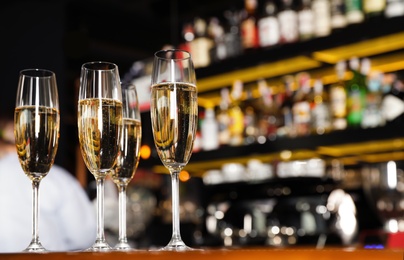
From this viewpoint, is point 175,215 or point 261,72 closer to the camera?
point 175,215

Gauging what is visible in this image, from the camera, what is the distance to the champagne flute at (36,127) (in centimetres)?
105

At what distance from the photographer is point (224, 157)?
3.75 meters

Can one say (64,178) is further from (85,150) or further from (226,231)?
(85,150)

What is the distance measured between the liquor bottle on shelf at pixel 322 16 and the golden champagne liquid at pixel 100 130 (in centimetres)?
250

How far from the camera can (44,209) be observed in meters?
2.63

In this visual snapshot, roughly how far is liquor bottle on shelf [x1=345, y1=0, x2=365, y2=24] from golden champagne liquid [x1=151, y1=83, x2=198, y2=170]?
2350 mm

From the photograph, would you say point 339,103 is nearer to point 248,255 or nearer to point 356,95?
point 356,95

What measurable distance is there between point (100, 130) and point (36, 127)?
0.11 metres

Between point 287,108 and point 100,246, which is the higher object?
point 287,108

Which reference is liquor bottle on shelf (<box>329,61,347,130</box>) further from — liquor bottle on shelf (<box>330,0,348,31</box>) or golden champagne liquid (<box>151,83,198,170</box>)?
golden champagne liquid (<box>151,83,198,170</box>)

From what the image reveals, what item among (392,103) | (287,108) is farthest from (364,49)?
(287,108)

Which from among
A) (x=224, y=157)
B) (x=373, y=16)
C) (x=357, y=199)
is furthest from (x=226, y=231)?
(x=373, y=16)

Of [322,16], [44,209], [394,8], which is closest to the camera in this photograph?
[44,209]

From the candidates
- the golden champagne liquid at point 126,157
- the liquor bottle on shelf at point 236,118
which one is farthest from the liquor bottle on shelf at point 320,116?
the golden champagne liquid at point 126,157
